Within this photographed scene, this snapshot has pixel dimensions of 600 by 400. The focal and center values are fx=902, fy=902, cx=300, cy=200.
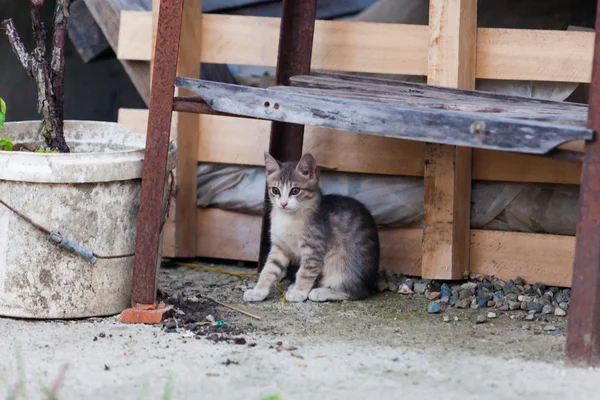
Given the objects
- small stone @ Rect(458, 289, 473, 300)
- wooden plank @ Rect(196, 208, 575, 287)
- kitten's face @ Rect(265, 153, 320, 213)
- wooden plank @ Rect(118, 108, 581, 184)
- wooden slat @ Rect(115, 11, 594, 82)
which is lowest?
small stone @ Rect(458, 289, 473, 300)

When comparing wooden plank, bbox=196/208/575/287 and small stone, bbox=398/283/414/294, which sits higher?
wooden plank, bbox=196/208/575/287

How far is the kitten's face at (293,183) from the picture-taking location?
4.19 m

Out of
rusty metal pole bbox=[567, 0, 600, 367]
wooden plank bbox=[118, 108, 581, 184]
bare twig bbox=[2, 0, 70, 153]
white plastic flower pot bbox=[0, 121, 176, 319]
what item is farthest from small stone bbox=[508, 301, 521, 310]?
bare twig bbox=[2, 0, 70, 153]

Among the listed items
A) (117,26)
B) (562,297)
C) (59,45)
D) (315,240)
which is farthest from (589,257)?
(117,26)

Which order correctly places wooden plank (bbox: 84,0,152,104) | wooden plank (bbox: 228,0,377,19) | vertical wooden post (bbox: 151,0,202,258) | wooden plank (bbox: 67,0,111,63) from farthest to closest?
wooden plank (bbox: 67,0,111,63), wooden plank (bbox: 228,0,377,19), wooden plank (bbox: 84,0,152,104), vertical wooden post (bbox: 151,0,202,258)

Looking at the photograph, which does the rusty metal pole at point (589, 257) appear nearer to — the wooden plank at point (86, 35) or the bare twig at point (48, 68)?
the bare twig at point (48, 68)

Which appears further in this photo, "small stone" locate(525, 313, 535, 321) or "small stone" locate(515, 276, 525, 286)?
"small stone" locate(515, 276, 525, 286)

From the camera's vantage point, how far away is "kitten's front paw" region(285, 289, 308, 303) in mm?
4156

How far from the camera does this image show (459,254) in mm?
4398

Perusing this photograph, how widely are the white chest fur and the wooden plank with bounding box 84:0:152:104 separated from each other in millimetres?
1056

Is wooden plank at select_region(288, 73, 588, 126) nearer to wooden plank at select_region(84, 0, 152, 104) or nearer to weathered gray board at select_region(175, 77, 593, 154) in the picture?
weathered gray board at select_region(175, 77, 593, 154)

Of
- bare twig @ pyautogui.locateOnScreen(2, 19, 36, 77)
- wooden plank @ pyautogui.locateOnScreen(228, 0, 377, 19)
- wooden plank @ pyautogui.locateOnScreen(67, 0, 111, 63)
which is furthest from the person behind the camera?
wooden plank @ pyautogui.locateOnScreen(67, 0, 111, 63)

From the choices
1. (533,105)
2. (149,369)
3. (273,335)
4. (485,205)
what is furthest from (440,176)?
(149,369)

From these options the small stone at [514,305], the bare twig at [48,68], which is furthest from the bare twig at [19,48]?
the small stone at [514,305]
